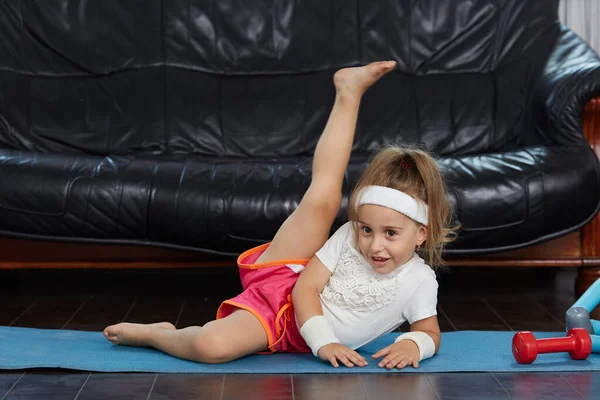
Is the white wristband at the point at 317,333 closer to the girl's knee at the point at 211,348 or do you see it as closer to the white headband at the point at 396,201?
the girl's knee at the point at 211,348

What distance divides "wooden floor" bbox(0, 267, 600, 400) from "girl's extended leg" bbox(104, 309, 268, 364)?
84 mm

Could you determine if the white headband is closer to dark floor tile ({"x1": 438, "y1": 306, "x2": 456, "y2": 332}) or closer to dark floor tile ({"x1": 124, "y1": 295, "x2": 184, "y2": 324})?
dark floor tile ({"x1": 438, "y1": 306, "x2": 456, "y2": 332})

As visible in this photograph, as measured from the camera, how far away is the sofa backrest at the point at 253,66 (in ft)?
10.6

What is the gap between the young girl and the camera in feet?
5.99

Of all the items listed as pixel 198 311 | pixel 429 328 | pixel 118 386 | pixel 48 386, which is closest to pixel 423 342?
pixel 429 328

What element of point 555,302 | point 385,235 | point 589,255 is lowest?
point 555,302

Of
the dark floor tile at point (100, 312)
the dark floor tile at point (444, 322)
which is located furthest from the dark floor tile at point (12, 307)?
the dark floor tile at point (444, 322)

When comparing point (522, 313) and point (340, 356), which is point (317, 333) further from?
point (522, 313)

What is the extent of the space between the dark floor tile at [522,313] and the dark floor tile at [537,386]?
0.51 metres

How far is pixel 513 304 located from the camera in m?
2.58

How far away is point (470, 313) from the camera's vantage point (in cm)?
245

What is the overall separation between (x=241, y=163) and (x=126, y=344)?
865mm

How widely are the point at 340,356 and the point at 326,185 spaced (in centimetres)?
42

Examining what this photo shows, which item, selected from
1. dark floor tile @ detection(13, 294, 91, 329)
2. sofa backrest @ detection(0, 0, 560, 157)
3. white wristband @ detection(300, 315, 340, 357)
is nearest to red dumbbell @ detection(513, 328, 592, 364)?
white wristband @ detection(300, 315, 340, 357)
